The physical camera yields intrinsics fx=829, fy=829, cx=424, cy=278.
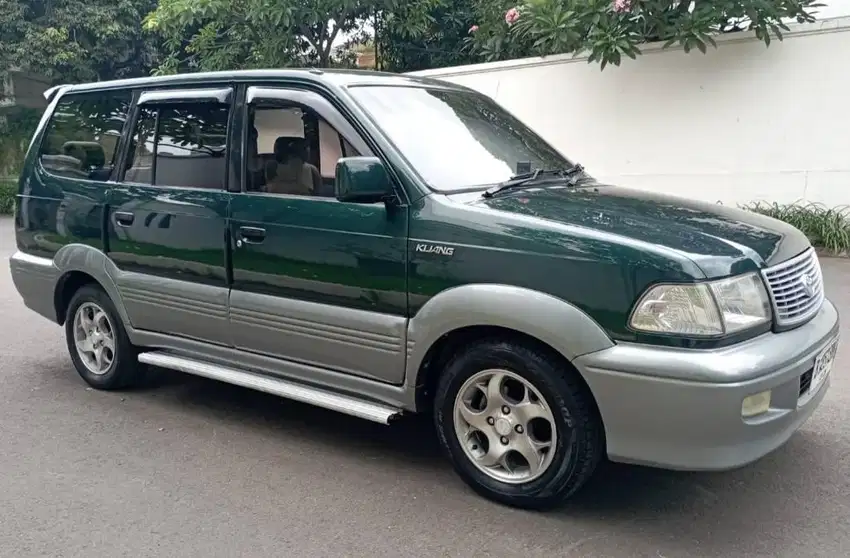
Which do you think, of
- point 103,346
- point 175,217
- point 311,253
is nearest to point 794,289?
point 311,253

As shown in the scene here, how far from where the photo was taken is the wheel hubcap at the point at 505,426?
143 inches

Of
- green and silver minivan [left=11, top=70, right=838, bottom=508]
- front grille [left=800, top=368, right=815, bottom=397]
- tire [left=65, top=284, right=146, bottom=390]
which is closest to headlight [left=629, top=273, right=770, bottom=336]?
green and silver minivan [left=11, top=70, right=838, bottom=508]

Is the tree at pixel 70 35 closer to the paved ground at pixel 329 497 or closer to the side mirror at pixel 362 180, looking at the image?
the paved ground at pixel 329 497

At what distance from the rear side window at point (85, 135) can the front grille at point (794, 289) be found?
3.93 m

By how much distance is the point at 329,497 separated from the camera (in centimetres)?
387

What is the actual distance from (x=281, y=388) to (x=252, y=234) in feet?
2.72

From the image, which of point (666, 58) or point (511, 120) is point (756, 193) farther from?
point (511, 120)

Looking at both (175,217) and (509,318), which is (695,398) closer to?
(509,318)

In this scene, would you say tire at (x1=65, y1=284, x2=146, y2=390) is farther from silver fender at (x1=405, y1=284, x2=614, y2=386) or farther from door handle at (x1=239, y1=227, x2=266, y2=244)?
silver fender at (x1=405, y1=284, x2=614, y2=386)

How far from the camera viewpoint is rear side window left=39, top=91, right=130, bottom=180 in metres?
5.29

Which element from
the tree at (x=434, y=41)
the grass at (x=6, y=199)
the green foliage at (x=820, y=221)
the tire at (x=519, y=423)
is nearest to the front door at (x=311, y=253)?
the tire at (x=519, y=423)

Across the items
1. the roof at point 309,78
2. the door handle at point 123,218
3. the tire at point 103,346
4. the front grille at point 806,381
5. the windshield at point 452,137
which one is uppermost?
the roof at point 309,78

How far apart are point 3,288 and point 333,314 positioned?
22.4 ft

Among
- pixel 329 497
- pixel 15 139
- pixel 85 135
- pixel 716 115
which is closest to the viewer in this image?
pixel 329 497
